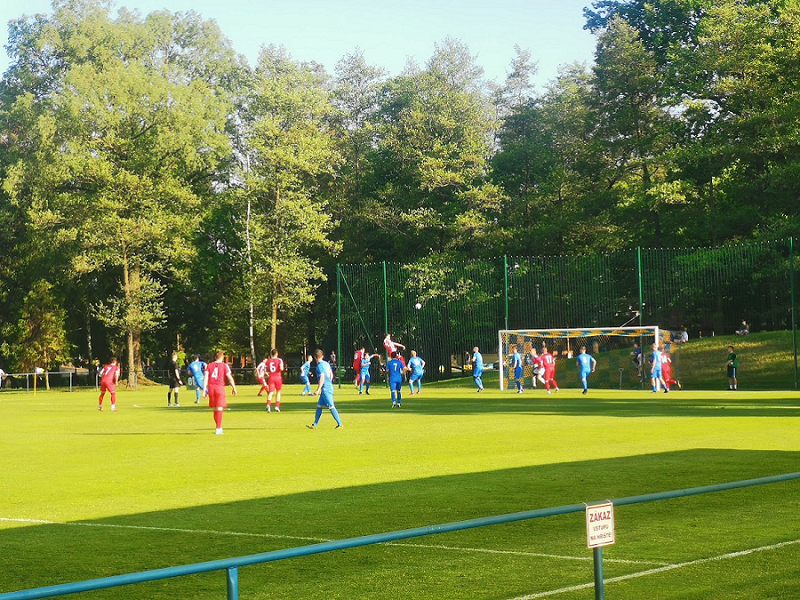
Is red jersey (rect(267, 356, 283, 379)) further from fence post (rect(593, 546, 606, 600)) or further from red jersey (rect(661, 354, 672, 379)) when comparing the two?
fence post (rect(593, 546, 606, 600))

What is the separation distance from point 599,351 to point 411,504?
126 feet

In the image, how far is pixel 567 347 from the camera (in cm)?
5069

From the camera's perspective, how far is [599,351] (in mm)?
49719

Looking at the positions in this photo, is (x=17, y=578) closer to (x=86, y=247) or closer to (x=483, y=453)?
(x=483, y=453)

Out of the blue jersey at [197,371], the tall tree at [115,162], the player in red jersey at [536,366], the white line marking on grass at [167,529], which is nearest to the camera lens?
the white line marking on grass at [167,529]

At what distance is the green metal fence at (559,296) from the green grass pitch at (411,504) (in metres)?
22.5

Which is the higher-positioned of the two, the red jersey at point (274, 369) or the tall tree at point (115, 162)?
the tall tree at point (115, 162)

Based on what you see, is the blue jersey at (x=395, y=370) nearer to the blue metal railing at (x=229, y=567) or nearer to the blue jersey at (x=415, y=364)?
the blue jersey at (x=415, y=364)

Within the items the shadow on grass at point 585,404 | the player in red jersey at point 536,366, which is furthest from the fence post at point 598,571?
the player in red jersey at point 536,366

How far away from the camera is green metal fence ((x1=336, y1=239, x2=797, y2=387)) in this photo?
48.8 meters

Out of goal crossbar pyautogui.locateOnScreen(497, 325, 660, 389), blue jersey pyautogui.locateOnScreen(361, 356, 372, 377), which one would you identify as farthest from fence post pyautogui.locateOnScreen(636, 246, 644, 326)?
blue jersey pyautogui.locateOnScreen(361, 356, 372, 377)

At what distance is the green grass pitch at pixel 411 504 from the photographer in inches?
336

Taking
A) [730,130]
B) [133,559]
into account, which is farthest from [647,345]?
[133,559]

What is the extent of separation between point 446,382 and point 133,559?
4514 centimetres
